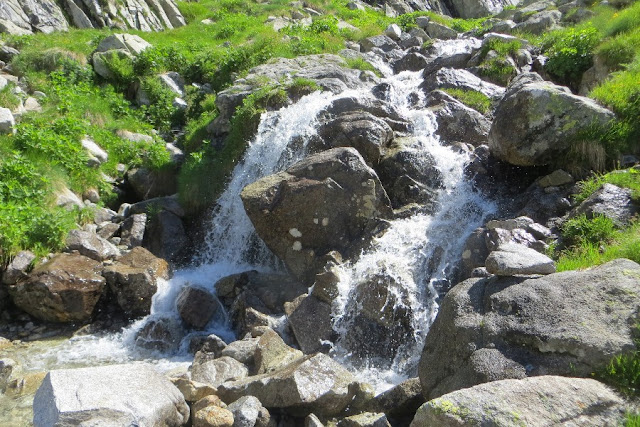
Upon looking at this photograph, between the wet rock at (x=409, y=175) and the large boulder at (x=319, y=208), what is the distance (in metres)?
0.64

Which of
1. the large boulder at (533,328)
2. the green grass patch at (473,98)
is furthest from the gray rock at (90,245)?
the green grass patch at (473,98)

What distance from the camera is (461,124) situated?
Result: 1149cm

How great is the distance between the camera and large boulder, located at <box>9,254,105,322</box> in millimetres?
8906

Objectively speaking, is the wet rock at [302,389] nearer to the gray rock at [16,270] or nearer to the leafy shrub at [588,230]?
the leafy shrub at [588,230]

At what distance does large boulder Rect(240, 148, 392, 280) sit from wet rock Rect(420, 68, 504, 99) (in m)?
5.43

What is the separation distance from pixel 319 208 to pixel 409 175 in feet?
6.93

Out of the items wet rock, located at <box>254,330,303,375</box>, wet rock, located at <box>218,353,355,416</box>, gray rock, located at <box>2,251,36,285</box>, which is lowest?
wet rock, located at <box>254,330,303,375</box>

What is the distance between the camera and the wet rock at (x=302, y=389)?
560cm

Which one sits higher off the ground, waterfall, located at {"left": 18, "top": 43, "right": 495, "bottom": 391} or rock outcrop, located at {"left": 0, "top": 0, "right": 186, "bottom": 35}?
rock outcrop, located at {"left": 0, "top": 0, "right": 186, "bottom": 35}

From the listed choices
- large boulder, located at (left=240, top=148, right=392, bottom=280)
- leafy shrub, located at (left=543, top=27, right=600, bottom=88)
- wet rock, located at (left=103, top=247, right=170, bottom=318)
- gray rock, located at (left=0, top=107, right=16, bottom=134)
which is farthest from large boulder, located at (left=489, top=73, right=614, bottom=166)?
gray rock, located at (left=0, top=107, right=16, bottom=134)

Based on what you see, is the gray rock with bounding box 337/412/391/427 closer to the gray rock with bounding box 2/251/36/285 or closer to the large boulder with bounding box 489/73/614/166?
the large boulder with bounding box 489/73/614/166

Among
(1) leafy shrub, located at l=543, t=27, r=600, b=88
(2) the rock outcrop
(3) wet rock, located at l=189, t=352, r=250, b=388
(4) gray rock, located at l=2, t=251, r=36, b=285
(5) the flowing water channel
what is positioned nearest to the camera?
A: (3) wet rock, located at l=189, t=352, r=250, b=388

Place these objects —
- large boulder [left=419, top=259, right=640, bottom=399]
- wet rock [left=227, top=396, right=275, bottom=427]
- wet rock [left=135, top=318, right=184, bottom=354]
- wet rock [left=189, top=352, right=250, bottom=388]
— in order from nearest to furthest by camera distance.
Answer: large boulder [left=419, top=259, right=640, bottom=399] < wet rock [left=227, top=396, right=275, bottom=427] < wet rock [left=189, top=352, right=250, bottom=388] < wet rock [left=135, top=318, right=184, bottom=354]

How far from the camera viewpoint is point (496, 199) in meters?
9.60
